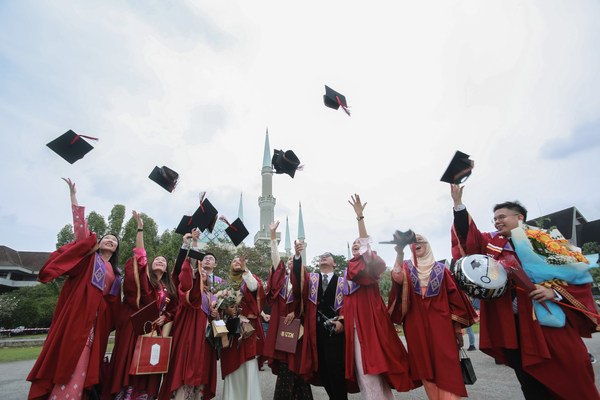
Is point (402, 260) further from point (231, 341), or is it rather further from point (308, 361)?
point (231, 341)

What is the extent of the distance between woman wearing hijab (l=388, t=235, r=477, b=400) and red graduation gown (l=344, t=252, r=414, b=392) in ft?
0.52

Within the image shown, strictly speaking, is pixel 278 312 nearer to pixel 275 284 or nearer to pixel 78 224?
pixel 275 284

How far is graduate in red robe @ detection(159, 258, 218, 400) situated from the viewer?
388cm

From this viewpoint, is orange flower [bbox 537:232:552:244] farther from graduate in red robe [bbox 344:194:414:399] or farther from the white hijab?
graduate in red robe [bbox 344:194:414:399]

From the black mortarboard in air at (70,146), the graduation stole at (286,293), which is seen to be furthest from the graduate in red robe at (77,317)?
the graduation stole at (286,293)

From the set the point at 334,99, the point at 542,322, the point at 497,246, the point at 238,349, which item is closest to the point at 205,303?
the point at 238,349

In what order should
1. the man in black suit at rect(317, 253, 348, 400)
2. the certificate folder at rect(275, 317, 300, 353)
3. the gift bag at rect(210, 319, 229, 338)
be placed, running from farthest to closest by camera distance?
the certificate folder at rect(275, 317, 300, 353)
the gift bag at rect(210, 319, 229, 338)
the man in black suit at rect(317, 253, 348, 400)

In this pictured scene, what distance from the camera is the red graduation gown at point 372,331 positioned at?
354cm

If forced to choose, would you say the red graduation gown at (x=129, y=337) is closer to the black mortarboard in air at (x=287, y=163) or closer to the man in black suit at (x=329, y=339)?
the man in black suit at (x=329, y=339)

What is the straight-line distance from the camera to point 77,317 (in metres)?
3.44

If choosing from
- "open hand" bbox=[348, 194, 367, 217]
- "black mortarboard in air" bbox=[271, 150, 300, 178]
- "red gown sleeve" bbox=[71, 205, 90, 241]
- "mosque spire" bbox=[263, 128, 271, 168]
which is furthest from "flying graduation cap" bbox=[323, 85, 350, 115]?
"mosque spire" bbox=[263, 128, 271, 168]

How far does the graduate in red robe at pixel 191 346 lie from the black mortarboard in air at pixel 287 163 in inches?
114

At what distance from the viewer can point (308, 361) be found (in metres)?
4.14

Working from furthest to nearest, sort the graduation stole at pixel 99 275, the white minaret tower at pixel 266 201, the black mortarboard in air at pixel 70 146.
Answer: the white minaret tower at pixel 266 201, the black mortarboard in air at pixel 70 146, the graduation stole at pixel 99 275
